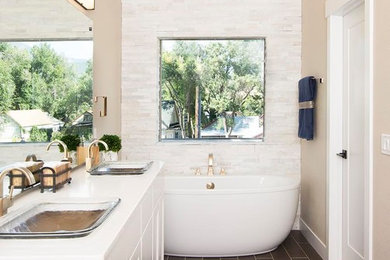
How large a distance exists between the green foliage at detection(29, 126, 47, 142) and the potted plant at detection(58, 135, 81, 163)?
0.28 metres

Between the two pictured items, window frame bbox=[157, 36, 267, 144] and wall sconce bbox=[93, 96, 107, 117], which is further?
window frame bbox=[157, 36, 267, 144]

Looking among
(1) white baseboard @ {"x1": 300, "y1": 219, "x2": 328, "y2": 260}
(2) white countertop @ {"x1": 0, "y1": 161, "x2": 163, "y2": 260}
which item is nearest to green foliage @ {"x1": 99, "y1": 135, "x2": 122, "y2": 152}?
(2) white countertop @ {"x1": 0, "y1": 161, "x2": 163, "y2": 260}

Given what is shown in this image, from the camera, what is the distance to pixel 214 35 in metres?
4.20

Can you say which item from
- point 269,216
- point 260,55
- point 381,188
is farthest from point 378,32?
point 260,55

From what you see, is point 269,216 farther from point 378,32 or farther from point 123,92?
point 123,92

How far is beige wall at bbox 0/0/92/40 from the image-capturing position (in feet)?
5.49

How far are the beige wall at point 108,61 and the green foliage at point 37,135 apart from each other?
3.52 ft

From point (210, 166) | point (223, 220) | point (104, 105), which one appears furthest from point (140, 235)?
point (210, 166)

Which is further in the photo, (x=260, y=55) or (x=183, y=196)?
(x=260, y=55)

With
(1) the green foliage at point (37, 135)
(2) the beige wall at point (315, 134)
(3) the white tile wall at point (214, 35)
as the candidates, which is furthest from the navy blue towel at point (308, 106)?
(1) the green foliage at point (37, 135)

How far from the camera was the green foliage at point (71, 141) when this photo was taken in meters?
2.51

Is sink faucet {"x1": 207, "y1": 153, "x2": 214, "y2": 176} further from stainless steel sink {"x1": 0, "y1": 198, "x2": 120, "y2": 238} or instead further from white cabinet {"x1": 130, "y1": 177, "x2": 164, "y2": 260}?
stainless steel sink {"x1": 0, "y1": 198, "x2": 120, "y2": 238}

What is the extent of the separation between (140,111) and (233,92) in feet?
3.68

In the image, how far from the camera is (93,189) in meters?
1.90
